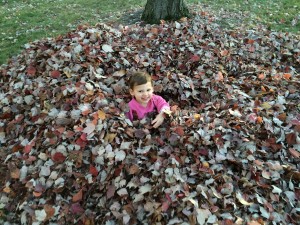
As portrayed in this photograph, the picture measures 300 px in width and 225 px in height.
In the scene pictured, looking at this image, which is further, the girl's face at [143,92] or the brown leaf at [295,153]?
the girl's face at [143,92]

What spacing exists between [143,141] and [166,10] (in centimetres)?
484

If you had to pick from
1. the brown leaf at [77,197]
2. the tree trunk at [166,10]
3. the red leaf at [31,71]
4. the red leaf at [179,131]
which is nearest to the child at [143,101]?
the red leaf at [179,131]

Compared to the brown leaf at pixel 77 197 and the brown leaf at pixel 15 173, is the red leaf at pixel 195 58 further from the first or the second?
the brown leaf at pixel 15 173

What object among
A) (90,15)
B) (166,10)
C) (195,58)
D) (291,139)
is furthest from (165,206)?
(90,15)

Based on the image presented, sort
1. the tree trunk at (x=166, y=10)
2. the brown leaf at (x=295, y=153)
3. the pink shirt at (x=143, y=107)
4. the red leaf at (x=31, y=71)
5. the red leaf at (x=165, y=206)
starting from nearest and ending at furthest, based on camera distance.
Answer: the red leaf at (x=165, y=206) < the brown leaf at (x=295, y=153) < the pink shirt at (x=143, y=107) < the red leaf at (x=31, y=71) < the tree trunk at (x=166, y=10)

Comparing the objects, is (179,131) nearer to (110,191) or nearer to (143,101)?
(143,101)

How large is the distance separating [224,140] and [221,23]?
17.3ft

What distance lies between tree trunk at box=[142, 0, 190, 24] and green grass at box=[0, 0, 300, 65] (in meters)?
1.17

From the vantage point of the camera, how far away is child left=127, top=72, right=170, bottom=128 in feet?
15.0

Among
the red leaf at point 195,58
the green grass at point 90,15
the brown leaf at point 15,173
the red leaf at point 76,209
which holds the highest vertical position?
the red leaf at point 195,58

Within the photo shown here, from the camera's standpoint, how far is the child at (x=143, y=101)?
457 centimetres

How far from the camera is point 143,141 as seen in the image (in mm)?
4480

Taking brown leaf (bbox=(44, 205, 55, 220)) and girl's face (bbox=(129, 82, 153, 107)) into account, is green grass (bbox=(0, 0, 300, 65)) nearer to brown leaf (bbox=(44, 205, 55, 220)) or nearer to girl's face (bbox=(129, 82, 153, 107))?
girl's face (bbox=(129, 82, 153, 107))

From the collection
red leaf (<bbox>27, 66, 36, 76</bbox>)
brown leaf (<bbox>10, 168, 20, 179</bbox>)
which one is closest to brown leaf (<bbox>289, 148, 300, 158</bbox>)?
brown leaf (<bbox>10, 168, 20, 179</bbox>)
